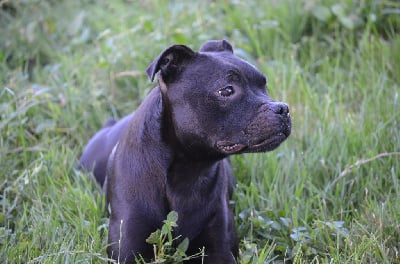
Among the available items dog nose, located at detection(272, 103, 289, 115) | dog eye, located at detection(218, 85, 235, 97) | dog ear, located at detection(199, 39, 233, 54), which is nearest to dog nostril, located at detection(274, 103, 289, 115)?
dog nose, located at detection(272, 103, 289, 115)

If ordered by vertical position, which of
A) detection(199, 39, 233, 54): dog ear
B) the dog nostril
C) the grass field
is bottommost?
the grass field

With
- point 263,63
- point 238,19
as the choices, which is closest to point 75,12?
point 238,19

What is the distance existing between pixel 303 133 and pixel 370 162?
0.62m

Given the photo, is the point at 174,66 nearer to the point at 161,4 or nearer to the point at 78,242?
the point at 78,242

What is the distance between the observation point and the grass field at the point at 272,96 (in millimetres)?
3900

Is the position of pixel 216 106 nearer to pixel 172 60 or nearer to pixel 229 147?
pixel 229 147

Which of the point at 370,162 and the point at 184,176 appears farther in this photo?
the point at 370,162

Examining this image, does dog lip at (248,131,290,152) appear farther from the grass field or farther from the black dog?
the grass field

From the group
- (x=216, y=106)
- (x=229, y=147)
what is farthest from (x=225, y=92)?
(x=229, y=147)

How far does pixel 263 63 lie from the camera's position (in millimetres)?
5680

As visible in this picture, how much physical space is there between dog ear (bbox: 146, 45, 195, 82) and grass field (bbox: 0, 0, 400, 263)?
1050mm

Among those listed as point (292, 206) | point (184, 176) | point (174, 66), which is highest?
point (174, 66)

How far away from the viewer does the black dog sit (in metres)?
3.45

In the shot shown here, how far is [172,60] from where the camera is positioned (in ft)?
11.8
